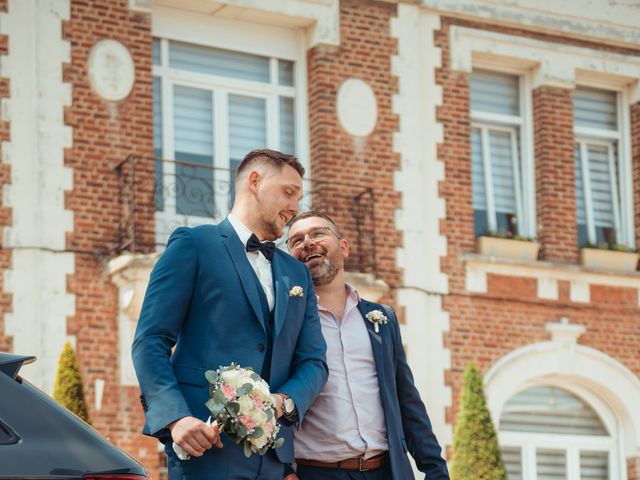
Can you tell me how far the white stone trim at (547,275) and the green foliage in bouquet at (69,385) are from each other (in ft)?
14.4

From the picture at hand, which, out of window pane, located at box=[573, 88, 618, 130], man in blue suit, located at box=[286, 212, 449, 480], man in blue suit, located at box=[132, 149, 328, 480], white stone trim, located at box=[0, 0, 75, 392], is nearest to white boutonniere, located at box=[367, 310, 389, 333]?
man in blue suit, located at box=[286, 212, 449, 480]

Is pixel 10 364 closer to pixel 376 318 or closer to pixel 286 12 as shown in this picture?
pixel 376 318

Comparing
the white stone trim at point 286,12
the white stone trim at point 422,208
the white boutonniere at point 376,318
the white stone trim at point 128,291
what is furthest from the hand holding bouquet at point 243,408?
the white stone trim at point 422,208

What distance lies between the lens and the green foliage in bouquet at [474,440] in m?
14.7

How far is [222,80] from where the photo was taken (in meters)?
15.0

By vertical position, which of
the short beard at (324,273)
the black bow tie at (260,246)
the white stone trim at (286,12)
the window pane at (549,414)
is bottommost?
the black bow tie at (260,246)

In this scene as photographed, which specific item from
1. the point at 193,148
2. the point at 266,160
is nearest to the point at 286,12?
the point at 193,148

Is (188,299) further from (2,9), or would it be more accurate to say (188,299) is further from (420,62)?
(420,62)

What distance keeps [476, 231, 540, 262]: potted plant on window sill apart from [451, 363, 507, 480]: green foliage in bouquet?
1.32m

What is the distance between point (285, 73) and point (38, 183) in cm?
303

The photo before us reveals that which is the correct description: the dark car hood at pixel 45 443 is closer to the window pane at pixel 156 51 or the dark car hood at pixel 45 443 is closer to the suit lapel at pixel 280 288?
the suit lapel at pixel 280 288

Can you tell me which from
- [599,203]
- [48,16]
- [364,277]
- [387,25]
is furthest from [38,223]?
[599,203]

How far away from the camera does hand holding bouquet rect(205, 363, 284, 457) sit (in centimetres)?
523

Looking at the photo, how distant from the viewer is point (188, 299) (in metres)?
5.64
